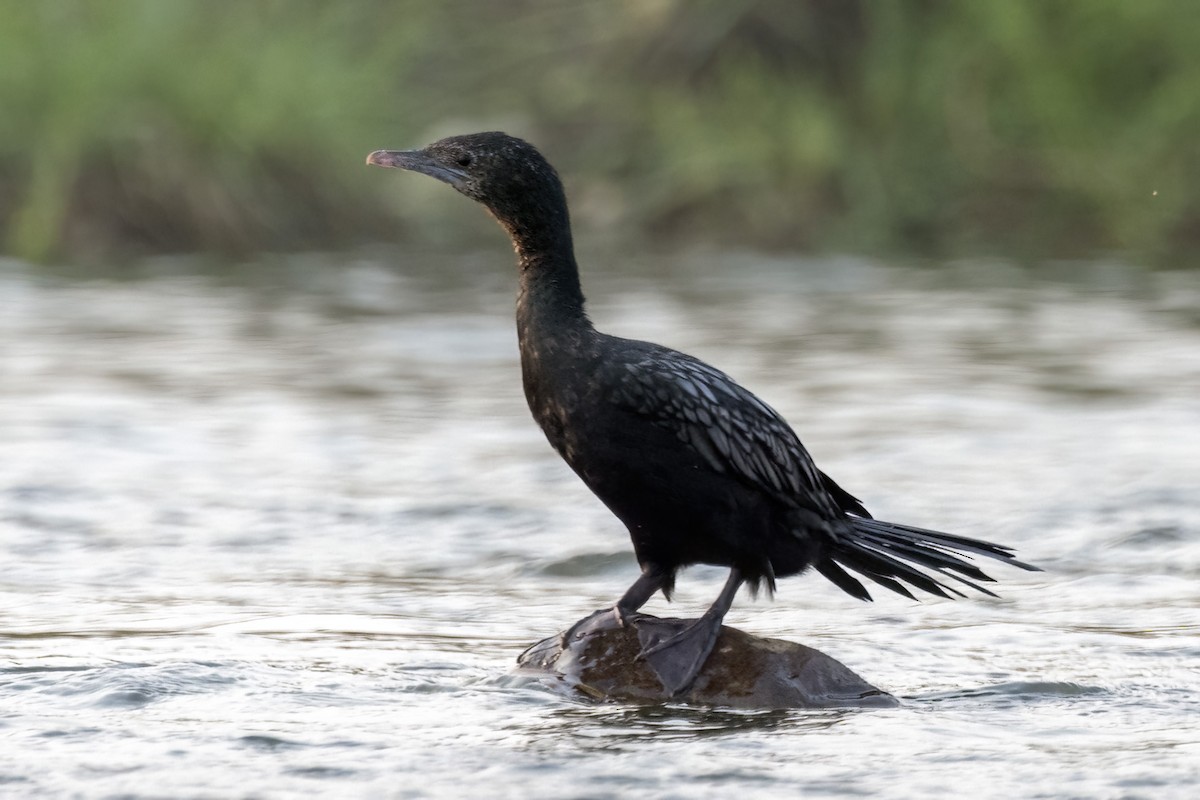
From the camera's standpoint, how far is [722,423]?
14.3 feet

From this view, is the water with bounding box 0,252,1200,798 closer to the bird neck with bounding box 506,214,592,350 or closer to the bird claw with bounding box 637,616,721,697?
the bird claw with bounding box 637,616,721,697

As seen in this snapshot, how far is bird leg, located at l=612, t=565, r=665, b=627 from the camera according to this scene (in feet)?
14.8

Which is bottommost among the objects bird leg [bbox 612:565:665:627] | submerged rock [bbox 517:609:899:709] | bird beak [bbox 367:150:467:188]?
submerged rock [bbox 517:609:899:709]

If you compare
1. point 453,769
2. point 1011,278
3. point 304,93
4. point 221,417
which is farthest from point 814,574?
point 304,93

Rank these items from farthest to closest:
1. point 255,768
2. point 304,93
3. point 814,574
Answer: point 304,93 < point 814,574 < point 255,768

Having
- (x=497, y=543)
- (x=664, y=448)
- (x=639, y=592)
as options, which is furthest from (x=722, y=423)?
(x=497, y=543)

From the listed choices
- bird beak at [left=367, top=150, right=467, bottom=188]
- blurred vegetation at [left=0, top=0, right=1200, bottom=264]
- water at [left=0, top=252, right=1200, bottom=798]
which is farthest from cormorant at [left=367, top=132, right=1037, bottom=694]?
blurred vegetation at [left=0, top=0, right=1200, bottom=264]

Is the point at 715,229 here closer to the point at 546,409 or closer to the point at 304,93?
the point at 304,93

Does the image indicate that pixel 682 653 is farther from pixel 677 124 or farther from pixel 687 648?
pixel 677 124

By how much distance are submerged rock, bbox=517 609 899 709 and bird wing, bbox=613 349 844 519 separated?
0.35m

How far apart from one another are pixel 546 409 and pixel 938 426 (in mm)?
4427

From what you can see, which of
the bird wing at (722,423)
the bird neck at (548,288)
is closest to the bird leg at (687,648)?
the bird wing at (722,423)

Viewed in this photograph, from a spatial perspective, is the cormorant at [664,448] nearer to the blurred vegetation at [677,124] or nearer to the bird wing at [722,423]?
the bird wing at [722,423]

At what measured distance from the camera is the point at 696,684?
4453 mm
